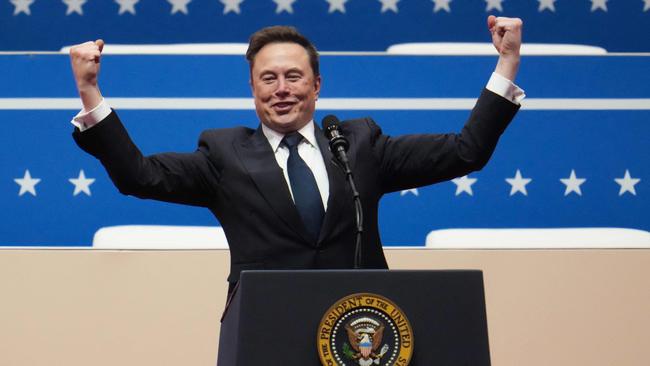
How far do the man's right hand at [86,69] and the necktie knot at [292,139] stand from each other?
15.5 inches

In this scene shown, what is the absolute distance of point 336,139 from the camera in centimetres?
184

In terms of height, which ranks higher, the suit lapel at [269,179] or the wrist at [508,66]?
the wrist at [508,66]

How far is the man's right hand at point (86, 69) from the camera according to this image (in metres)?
1.78

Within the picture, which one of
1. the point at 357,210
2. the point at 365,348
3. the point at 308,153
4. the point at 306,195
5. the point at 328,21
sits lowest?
the point at 365,348

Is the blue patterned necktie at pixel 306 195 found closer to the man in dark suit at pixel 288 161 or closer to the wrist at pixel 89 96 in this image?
the man in dark suit at pixel 288 161

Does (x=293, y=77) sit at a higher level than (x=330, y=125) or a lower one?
higher

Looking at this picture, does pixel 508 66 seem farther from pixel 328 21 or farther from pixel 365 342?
pixel 328 21

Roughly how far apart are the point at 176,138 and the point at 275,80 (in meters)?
1.37

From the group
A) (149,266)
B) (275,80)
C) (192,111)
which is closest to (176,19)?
(192,111)

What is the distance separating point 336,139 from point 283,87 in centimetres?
→ 23

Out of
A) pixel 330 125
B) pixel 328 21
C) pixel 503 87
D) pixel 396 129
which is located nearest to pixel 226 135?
pixel 330 125

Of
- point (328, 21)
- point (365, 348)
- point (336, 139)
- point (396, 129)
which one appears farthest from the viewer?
point (328, 21)

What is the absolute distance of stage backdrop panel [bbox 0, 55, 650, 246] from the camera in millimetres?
3303

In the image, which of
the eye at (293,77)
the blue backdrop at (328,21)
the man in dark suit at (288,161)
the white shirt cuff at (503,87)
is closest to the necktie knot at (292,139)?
the man in dark suit at (288,161)
